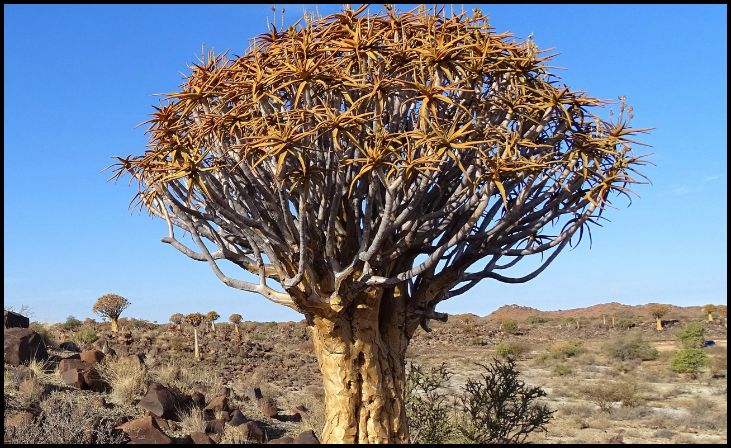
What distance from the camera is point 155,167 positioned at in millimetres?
7324

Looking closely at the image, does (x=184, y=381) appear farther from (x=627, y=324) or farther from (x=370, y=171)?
(x=627, y=324)

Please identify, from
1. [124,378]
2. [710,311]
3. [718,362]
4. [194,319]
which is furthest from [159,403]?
[710,311]

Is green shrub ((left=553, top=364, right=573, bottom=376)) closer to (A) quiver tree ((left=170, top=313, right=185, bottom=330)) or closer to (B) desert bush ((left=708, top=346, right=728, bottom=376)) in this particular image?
(B) desert bush ((left=708, top=346, right=728, bottom=376))

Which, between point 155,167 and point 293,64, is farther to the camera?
point 155,167

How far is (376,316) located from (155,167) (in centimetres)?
279

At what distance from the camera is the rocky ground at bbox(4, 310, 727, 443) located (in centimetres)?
1007

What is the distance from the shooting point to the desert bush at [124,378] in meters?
11.9

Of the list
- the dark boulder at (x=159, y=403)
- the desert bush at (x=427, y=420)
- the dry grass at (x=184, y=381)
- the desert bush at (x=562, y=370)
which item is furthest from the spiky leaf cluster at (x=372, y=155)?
the desert bush at (x=562, y=370)

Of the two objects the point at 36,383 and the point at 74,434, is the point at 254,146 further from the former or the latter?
the point at 36,383

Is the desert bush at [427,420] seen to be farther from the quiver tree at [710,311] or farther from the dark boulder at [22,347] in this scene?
the quiver tree at [710,311]

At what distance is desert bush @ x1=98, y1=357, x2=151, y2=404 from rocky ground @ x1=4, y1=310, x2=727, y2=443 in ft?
0.08

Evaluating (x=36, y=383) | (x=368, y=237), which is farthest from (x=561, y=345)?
(x=368, y=237)

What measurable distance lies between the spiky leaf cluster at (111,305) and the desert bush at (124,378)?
15.7 m

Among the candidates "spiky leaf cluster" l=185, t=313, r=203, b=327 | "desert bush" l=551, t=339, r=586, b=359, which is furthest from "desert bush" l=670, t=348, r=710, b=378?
"spiky leaf cluster" l=185, t=313, r=203, b=327
